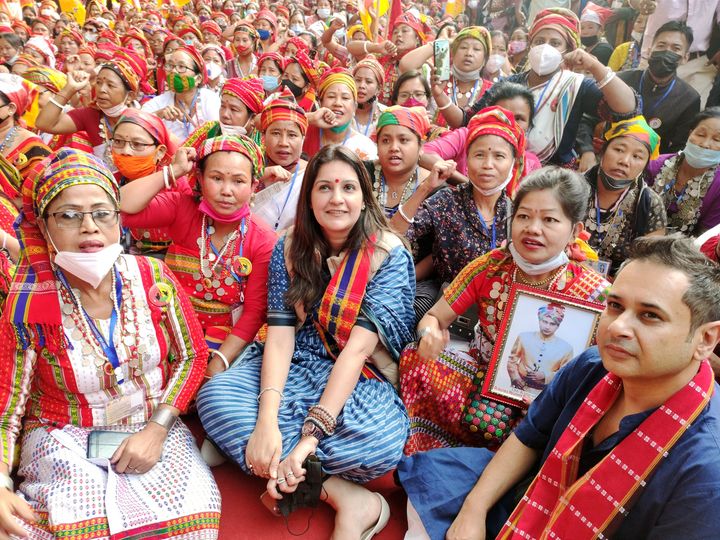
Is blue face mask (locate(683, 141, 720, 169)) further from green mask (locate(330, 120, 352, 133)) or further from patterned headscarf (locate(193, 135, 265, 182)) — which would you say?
patterned headscarf (locate(193, 135, 265, 182))

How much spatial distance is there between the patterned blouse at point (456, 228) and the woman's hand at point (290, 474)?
1636mm

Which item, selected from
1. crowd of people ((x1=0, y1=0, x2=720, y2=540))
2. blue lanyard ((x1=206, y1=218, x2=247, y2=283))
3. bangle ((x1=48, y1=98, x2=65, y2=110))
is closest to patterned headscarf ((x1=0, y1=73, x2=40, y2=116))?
crowd of people ((x1=0, y1=0, x2=720, y2=540))

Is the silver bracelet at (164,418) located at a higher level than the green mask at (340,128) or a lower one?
lower

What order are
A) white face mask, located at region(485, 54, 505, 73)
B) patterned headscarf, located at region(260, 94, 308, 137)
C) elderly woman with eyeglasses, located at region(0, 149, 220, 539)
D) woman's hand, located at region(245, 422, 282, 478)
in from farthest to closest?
white face mask, located at region(485, 54, 505, 73)
patterned headscarf, located at region(260, 94, 308, 137)
woman's hand, located at region(245, 422, 282, 478)
elderly woman with eyeglasses, located at region(0, 149, 220, 539)

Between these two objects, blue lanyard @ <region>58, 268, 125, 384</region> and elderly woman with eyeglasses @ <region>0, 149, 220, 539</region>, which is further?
blue lanyard @ <region>58, 268, 125, 384</region>

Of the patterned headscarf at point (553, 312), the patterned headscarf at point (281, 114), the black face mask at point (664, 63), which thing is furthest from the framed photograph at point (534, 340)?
the black face mask at point (664, 63)

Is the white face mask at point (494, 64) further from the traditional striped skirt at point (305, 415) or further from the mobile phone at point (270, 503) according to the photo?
the mobile phone at point (270, 503)

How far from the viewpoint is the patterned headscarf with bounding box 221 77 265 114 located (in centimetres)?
430

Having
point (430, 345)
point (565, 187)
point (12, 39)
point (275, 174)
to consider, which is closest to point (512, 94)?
point (275, 174)

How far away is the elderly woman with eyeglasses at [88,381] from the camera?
1.79m

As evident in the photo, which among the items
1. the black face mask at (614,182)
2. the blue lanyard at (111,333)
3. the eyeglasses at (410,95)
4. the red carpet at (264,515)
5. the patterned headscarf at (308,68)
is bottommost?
the red carpet at (264,515)

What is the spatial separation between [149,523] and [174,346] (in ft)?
2.36

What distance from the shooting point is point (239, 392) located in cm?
232

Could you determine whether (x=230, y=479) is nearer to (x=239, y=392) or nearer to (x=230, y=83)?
(x=239, y=392)
